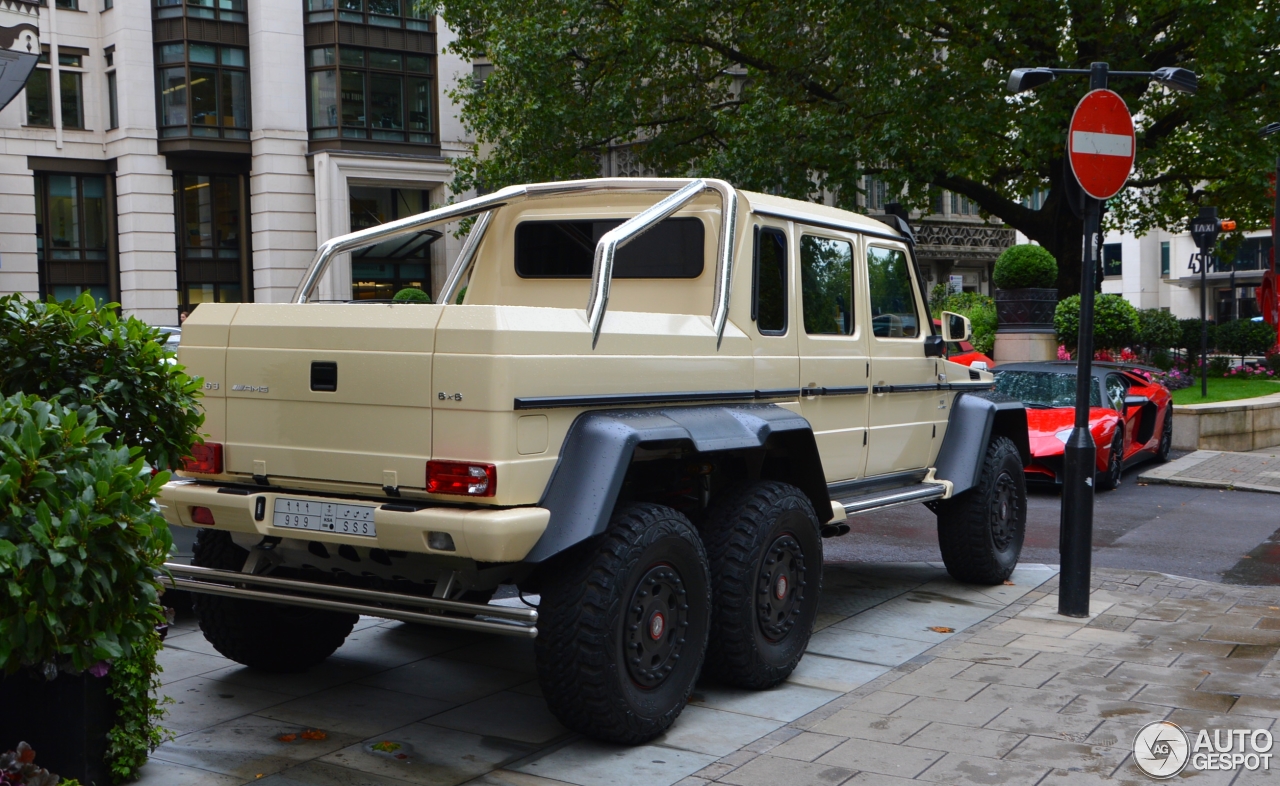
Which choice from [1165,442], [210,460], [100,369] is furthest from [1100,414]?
[100,369]

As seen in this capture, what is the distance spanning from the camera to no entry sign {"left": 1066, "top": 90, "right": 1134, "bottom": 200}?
7207 mm

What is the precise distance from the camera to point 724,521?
565cm

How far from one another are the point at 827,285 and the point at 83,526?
14.3ft

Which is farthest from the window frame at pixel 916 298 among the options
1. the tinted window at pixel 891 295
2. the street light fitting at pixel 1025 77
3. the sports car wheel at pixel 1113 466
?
the sports car wheel at pixel 1113 466

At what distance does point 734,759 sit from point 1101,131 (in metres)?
4.55

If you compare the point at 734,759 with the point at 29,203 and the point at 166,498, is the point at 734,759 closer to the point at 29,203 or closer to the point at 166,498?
the point at 166,498

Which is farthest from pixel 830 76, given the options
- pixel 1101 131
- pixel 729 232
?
pixel 729 232

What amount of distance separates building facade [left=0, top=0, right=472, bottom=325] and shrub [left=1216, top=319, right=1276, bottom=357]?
70.4 feet

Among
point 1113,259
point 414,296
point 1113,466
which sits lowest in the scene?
point 1113,466

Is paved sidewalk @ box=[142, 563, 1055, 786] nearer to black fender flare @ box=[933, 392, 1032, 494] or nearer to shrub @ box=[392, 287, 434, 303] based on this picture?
black fender flare @ box=[933, 392, 1032, 494]

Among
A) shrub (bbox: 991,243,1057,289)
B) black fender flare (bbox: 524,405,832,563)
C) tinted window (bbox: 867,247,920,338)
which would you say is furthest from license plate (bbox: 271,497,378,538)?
shrub (bbox: 991,243,1057,289)

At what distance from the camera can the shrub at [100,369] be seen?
4473 millimetres

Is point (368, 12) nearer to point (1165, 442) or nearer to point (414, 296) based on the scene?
point (414, 296)

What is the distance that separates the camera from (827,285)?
6727mm
